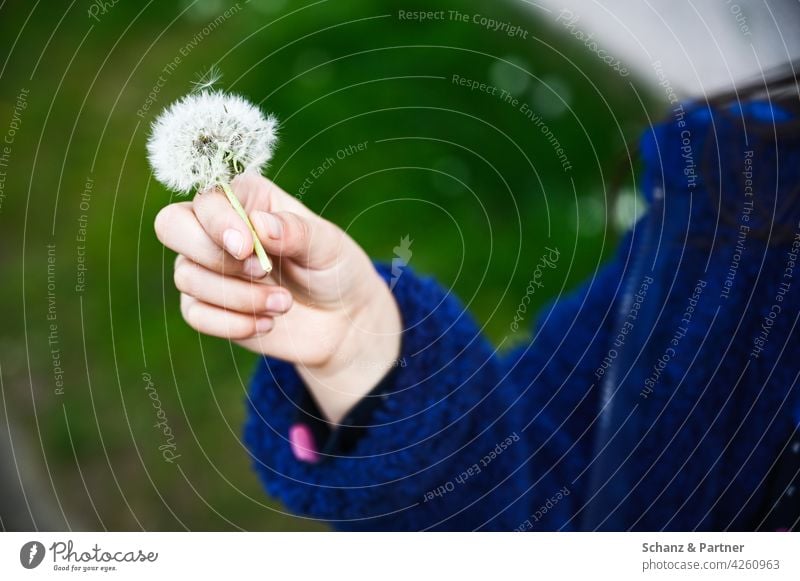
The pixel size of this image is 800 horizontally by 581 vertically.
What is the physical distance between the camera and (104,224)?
20.9 inches

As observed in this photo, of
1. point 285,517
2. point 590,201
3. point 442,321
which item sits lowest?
point 285,517

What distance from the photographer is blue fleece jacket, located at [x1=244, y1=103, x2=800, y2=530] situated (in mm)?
470

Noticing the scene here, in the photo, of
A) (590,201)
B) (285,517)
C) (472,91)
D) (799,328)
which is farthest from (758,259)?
(285,517)

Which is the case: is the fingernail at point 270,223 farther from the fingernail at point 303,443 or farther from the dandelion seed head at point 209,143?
the fingernail at point 303,443

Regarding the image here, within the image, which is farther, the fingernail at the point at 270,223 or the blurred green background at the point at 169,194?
the blurred green background at the point at 169,194

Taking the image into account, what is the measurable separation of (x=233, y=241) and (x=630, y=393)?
12.3 inches

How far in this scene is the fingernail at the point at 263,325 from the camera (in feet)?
1.45

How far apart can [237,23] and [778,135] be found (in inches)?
15.8

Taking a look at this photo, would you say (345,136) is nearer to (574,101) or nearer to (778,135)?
(574,101)

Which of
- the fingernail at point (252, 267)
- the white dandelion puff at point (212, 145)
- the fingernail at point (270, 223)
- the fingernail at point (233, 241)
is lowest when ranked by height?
the fingernail at point (252, 267)

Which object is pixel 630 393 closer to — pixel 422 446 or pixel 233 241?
pixel 422 446

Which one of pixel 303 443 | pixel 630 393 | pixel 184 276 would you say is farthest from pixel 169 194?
pixel 630 393

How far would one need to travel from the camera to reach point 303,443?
46cm

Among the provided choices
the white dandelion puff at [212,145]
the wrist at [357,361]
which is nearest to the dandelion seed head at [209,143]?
the white dandelion puff at [212,145]
